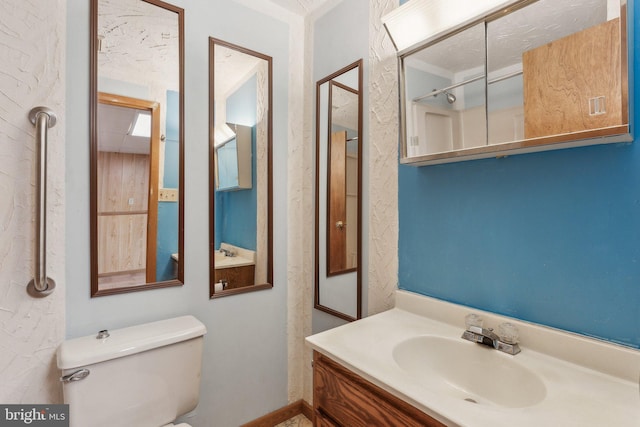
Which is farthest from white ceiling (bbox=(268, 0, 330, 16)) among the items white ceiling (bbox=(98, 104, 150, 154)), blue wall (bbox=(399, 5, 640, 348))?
blue wall (bbox=(399, 5, 640, 348))

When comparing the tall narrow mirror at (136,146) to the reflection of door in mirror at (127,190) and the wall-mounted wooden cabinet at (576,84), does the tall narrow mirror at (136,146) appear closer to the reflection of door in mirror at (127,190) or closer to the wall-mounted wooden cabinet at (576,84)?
the reflection of door in mirror at (127,190)

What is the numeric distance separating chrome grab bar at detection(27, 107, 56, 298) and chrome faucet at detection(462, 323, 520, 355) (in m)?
1.44

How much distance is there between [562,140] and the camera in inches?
30.8

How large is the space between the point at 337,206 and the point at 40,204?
45.7 inches

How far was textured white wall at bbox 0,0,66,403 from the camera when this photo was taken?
107cm

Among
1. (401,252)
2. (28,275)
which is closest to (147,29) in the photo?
(28,275)

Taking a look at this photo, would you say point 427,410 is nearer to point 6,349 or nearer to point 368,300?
point 368,300

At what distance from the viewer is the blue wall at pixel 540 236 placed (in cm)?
79

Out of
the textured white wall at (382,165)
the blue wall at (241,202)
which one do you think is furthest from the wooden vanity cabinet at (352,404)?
the blue wall at (241,202)

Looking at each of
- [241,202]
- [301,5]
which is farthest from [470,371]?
[301,5]

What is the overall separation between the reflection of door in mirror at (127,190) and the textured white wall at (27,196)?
13cm

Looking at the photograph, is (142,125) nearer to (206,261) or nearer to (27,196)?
(27,196)

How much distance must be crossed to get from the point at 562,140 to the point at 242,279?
4.61 feet

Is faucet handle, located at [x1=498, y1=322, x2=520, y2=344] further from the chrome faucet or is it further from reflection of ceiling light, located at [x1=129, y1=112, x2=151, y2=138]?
reflection of ceiling light, located at [x1=129, y1=112, x2=151, y2=138]
